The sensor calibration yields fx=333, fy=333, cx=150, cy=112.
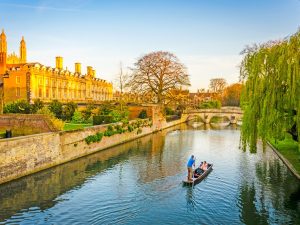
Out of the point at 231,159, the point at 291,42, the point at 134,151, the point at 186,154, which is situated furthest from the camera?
the point at 134,151

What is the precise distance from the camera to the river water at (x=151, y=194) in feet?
38.7

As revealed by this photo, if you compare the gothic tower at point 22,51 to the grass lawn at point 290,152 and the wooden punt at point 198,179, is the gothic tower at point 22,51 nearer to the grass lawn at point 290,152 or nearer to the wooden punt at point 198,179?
the grass lawn at point 290,152

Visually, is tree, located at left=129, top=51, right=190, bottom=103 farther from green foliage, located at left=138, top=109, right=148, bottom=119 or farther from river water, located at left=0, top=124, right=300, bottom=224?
river water, located at left=0, top=124, right=300, bottom=224

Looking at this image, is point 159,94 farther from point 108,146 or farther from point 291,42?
point 291,42

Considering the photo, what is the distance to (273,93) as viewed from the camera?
587 inches

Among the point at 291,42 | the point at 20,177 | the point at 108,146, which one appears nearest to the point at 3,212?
the point at 20,177

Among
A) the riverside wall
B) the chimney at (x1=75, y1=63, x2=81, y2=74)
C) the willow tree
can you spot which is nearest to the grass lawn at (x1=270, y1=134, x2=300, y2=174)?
the willow tree

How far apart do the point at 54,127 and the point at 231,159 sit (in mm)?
11828

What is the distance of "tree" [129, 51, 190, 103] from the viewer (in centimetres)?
4222

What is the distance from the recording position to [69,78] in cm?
6003

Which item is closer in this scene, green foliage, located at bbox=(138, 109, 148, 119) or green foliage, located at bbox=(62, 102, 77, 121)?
green foliage, located at bbox=(62, 102, 77, 121)

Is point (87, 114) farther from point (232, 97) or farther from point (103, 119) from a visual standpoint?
point (232, 97)

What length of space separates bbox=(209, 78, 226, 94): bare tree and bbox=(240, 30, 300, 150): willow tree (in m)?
81.1

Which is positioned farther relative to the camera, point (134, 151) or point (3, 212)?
point (134, 151)
